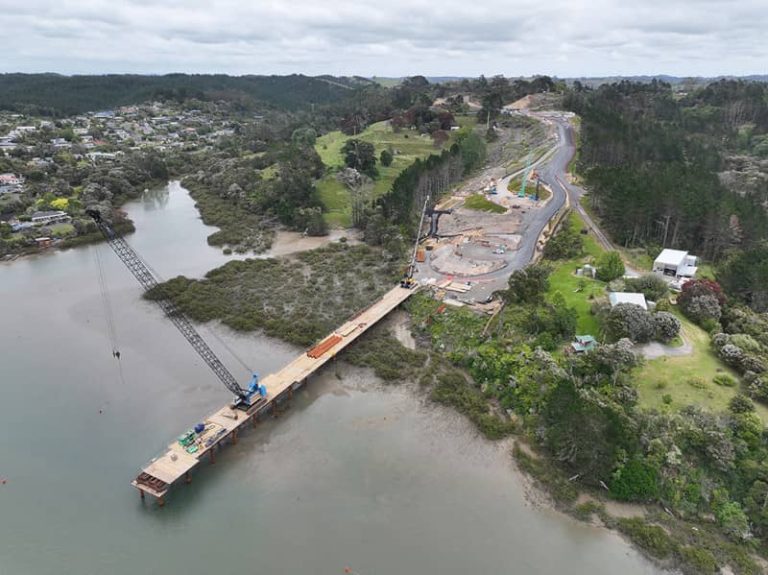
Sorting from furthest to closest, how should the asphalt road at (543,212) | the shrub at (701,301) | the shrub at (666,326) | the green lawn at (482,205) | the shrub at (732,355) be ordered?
the green lawn at (482,205), the asphalt road at (543,212), the shrub at (701,301), the shrub at (666,326), the shrub at (732,355)

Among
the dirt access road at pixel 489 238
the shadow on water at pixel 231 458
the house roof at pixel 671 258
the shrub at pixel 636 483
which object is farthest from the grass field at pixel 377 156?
the shrub at pixel 636 483

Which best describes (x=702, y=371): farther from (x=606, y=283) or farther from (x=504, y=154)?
(x=504, y=154)

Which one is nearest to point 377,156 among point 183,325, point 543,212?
point 543,212

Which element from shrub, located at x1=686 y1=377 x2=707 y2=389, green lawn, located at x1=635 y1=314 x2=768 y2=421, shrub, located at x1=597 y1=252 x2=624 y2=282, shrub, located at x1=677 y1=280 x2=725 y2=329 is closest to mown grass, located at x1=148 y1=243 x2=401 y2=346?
shrub, located at x1=597 y1=252 x2=624 y2=282

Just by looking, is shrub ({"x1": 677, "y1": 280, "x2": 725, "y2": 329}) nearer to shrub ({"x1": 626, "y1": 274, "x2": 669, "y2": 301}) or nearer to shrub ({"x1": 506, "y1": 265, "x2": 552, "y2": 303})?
shrub ({"x1": 626, "y1": 274, "x2": 669, "y2": 301})

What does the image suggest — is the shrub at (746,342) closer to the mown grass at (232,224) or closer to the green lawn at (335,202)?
the green lawn at (335,202)

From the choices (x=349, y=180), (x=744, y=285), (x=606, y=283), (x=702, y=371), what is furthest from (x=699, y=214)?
(x=349, y=180)
